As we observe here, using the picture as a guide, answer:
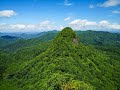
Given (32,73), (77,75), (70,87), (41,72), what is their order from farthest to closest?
(32,73), (41,72), (77,75), (70,87)

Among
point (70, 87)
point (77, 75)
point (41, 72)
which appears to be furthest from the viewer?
point (41, 72)

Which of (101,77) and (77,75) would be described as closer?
(77,75)

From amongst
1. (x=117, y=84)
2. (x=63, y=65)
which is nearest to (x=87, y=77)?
(x=63, y=65)

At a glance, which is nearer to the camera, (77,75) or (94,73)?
(77,75)

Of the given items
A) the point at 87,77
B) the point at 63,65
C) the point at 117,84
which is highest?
the point at 63,65

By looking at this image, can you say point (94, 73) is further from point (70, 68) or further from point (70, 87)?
point (70, 87)

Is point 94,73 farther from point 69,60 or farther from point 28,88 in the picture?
point 28,88

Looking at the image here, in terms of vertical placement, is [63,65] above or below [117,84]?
above

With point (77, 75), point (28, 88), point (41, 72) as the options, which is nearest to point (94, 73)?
point (77, 75)

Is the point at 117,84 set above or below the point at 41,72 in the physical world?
below
